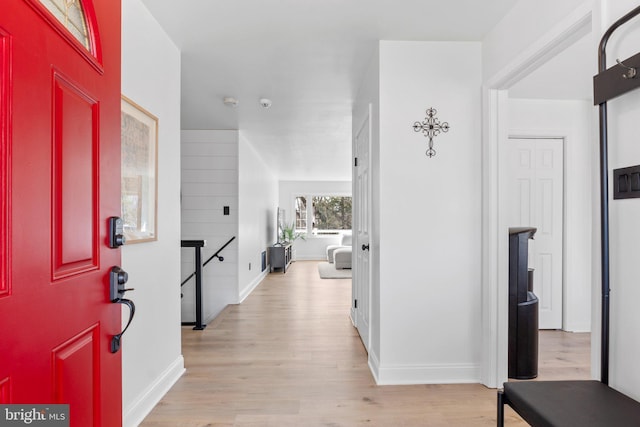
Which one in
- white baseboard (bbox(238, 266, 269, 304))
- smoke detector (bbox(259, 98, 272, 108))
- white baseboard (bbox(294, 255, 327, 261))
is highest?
smoke detector (bbox(259, 98, 272, 108))

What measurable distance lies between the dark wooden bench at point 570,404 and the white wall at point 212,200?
163 inches

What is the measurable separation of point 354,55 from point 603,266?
2115 mm

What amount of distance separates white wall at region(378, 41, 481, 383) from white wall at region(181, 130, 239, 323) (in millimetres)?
2959

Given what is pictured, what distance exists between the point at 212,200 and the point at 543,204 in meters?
3.94

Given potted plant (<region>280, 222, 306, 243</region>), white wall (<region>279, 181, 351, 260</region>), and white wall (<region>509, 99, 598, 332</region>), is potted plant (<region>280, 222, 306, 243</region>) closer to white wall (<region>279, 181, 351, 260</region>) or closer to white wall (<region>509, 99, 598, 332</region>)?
white wall (<region>279, 181, 351, 260</region>)

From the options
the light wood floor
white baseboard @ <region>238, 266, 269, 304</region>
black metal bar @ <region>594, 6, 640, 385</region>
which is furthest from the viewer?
white baseboard @ <region>238, 266, 269, 304</region>

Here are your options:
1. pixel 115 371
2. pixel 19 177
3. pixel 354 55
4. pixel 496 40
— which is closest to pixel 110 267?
pixel 115 371

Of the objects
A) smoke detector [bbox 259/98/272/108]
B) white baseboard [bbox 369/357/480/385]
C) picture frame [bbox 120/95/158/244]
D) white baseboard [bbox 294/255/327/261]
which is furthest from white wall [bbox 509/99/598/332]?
white baseboard [bbox 294/255/327/261]

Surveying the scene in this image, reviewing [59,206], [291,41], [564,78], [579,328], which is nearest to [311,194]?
[579,328]

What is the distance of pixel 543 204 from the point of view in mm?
3768

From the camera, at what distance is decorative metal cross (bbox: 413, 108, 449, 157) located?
260 cm

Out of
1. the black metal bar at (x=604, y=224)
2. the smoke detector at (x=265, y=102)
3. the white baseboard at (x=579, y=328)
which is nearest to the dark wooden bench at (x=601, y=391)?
the black metal bar at (x=604, y=224)

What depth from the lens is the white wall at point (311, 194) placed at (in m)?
10.9

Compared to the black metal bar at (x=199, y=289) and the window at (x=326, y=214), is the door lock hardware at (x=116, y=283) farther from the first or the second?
the window at (x=326, y=214)
